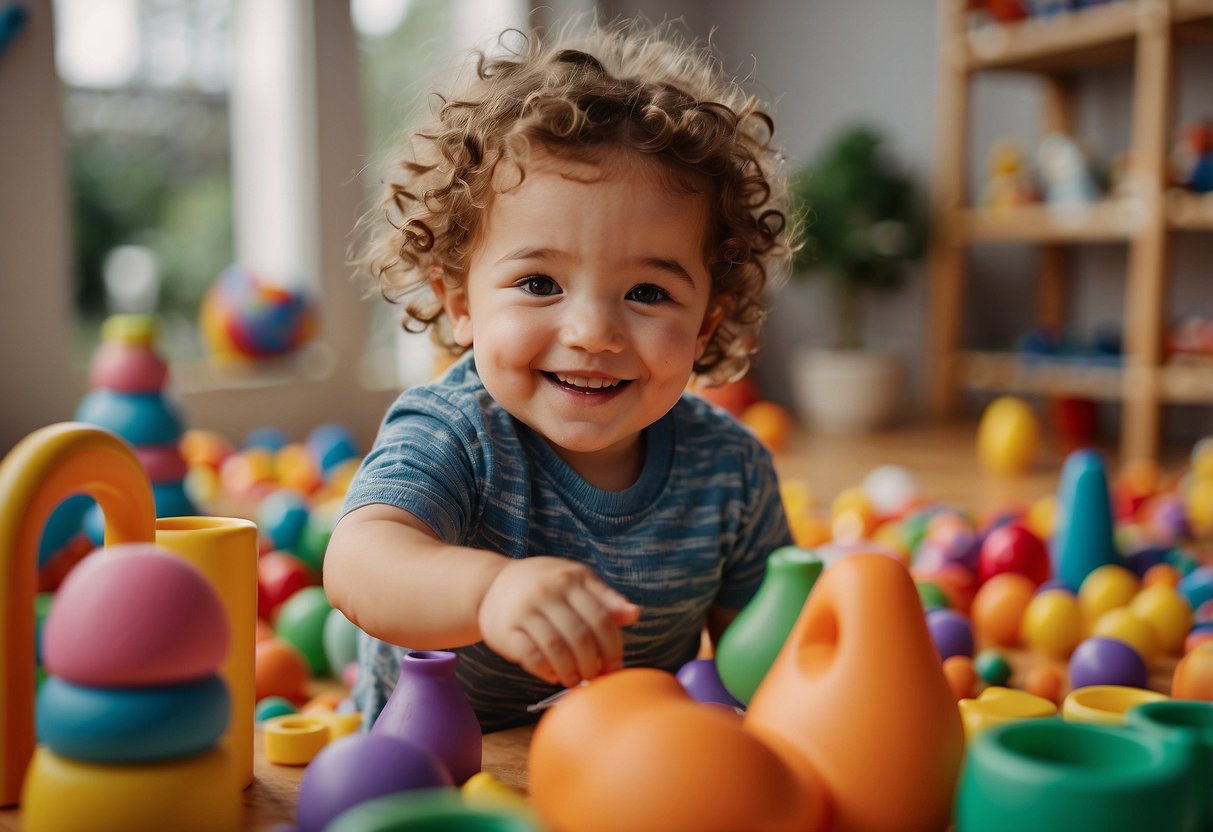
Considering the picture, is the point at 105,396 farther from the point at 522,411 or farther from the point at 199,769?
the point at 199,769

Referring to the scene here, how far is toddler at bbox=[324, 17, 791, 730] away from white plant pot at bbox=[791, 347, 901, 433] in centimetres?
244

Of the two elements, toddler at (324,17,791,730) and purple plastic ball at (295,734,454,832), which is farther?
toddler at (324,17,791,730)

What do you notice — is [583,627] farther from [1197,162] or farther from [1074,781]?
[1197,162]

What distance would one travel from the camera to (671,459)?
1.04m

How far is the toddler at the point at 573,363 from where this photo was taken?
33.6 inches

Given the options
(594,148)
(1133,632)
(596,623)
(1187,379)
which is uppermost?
(594,148)

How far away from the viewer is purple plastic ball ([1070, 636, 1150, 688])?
3.64ft

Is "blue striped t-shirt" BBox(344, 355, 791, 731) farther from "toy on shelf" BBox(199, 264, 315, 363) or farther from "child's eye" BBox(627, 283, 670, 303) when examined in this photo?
"toy on shelf" BBox(199, 264, 315, 363)

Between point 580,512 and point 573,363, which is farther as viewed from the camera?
point 580,512

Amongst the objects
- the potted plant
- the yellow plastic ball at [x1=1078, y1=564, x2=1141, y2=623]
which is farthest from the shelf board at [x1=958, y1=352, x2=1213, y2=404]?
the yellow plastic ball at [x1=1078, y1=564, x2=1141, y2=623]

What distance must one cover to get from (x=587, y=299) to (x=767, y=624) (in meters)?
0.26

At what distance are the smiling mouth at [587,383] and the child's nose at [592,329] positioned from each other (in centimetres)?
3

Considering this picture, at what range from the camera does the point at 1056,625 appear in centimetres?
133

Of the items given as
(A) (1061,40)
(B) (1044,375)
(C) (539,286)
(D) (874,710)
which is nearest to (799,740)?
(D) (874,710)
